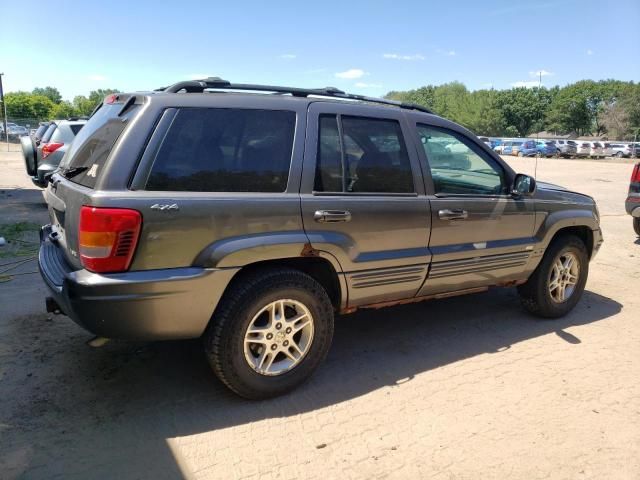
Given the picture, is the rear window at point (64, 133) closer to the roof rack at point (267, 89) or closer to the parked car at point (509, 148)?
the roof rack at point (267, 89)

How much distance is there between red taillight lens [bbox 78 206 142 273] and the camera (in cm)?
269

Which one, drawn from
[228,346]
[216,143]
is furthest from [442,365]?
[216,143]

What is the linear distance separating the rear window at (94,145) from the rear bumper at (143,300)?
1.91ft

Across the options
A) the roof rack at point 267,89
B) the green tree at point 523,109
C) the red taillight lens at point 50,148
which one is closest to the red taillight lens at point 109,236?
the roof rack at point 267,89

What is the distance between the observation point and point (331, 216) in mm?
3295

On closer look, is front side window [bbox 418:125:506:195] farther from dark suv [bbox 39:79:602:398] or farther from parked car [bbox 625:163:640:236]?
parked car [bbox 625:163:640:236]

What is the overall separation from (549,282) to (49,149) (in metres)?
9.37

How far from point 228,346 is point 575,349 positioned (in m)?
2.92

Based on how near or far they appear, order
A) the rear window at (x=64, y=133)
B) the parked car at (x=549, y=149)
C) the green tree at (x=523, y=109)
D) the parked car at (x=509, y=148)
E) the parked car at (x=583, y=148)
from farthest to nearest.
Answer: the green tree at (x=523, y=109)
the parked car at (x=509, y=148)
the parked car at (x=583, y=148)
the parked car at (x=549, y=149)
the rear window at (x=64, y=133)

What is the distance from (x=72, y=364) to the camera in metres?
3.60

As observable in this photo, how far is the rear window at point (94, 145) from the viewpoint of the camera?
2.98 meters

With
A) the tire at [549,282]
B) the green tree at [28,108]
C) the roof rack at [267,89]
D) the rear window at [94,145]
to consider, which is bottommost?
Result: the tire at [549,282]

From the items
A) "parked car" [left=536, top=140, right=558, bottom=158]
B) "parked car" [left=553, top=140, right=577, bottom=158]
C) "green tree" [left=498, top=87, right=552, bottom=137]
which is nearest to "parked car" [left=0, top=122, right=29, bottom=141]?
"parked car" [left=536, top=140, right=558, bottom=158]

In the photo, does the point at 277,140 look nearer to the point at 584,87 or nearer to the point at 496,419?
the point at 496,419
